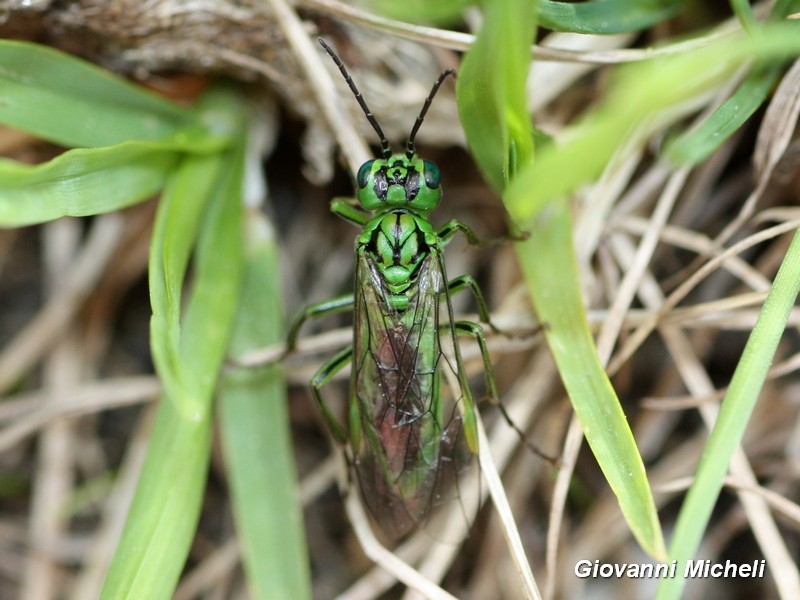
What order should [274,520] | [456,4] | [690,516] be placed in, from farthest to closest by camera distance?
[274,520], [456,4], [690,516]

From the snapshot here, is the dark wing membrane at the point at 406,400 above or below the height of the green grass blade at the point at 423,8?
below

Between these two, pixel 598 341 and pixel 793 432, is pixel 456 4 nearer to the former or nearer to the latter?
pixel 598 341

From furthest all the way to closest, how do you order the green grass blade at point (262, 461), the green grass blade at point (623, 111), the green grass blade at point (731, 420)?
the green grass blade at point (262, 461), the green grass blade at point (731, 420), the green grass blade at point (623, 111)

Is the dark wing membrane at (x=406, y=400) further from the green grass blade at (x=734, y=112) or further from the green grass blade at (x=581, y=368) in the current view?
the green grass blade at (x=734, y=112)

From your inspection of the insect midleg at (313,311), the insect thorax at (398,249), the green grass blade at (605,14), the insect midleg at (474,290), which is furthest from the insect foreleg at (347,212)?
the green grass blade at (605,14)

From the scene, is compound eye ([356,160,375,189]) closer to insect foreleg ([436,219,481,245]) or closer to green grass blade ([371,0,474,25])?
insect foreleg ([436,219,481,245])

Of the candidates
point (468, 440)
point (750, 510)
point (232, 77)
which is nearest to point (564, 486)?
point (468, 440)

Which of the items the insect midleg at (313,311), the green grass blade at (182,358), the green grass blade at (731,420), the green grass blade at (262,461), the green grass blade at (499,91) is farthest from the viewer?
the insect midleg at (313,311)
